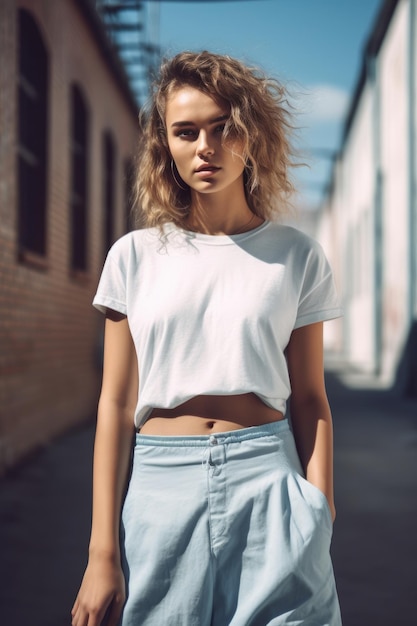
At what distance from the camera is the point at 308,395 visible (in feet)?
5.92

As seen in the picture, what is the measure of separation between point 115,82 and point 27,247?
18.8 feet

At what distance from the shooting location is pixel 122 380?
176 cm

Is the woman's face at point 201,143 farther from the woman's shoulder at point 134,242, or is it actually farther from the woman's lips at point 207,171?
the woman's shoulder at point 134,242

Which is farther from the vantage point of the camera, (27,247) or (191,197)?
(27,247)

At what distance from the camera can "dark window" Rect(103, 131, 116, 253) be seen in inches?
Answer: 516

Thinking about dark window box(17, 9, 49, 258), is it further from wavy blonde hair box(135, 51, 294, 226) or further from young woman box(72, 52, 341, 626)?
young woman box(72, 52, 341, 626)

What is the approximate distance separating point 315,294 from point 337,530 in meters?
3.67

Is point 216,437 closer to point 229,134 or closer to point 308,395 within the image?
point 308,395

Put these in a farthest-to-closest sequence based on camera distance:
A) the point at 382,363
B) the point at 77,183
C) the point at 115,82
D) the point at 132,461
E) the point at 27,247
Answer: the point at 382,363, the point at 115,82, the point at 77,183, the point at 27,247, the point at 132,461

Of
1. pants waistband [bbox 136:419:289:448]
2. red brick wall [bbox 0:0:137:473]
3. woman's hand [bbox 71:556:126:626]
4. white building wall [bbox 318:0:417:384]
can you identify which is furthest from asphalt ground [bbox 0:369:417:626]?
white building wall [bbox 318:0:417:384]

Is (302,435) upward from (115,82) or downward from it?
downward

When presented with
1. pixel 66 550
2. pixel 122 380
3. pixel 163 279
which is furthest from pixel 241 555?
pixel 66 550

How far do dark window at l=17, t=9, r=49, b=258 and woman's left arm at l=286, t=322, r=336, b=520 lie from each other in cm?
666

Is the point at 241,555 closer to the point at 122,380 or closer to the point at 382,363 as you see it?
the point at 122,380
